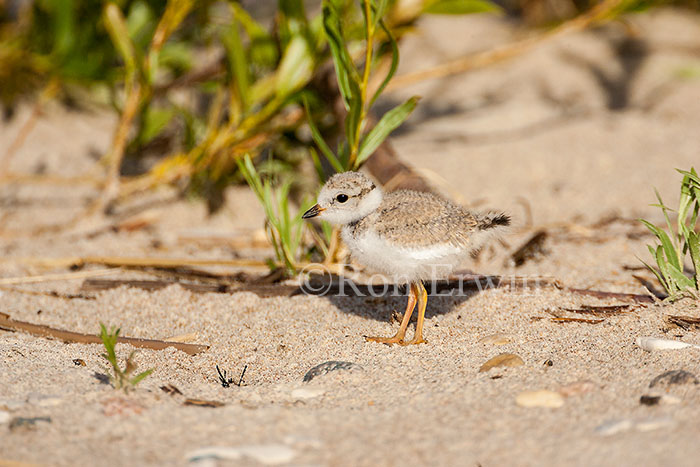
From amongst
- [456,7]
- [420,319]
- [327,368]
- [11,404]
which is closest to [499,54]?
[456,7]

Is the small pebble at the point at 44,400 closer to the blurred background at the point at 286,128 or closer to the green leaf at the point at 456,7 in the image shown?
the blurred background at the point at 286,128

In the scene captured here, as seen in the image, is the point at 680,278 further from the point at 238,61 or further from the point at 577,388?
the point at 238,61

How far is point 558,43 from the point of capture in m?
6.84

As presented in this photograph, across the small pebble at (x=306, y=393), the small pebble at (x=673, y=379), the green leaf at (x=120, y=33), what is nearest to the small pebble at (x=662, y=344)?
the small pebble at (x=673, y=379)

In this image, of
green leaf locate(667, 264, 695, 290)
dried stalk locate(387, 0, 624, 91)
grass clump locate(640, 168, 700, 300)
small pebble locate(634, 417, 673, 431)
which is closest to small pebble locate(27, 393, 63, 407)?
small pebble locate(634, 417, 673, 431)

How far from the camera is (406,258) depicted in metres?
2.55

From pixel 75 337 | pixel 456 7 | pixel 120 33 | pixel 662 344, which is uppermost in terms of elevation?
pixel 120 33

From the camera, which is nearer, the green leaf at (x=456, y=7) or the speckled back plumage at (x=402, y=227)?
the speckled back plumage at (x=402, y=227)

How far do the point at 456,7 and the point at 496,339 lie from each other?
198 cm

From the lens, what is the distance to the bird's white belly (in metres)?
2.55

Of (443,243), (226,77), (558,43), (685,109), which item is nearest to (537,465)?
(443,243)

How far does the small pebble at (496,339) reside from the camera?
2.50m

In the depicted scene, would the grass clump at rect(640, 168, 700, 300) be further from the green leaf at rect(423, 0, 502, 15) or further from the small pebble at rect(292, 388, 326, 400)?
the green leaf at rect(423, 0, 502, 15)

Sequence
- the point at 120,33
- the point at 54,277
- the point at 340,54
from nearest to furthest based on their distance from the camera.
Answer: the point at 340,54, the point at 54,277, the point at 120,33
